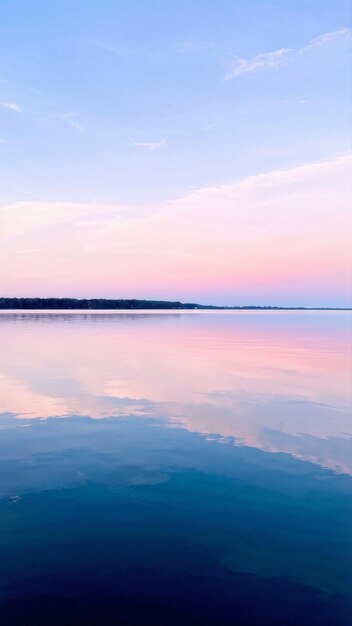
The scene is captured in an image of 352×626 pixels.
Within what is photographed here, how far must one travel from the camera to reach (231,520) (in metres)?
6.79

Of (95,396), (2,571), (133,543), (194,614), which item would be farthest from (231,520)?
(95,396)

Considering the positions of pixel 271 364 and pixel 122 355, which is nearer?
pixel 271 364

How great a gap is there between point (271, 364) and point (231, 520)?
Result: 1645 cm

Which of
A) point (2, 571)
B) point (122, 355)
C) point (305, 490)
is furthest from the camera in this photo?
point (122, 355)

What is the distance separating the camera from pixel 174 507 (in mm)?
7137

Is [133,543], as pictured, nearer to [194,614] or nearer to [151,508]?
[151,508]

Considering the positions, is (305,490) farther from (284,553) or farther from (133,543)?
(133,543)

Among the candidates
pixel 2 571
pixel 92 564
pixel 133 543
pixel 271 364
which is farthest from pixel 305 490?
pixel 271 364

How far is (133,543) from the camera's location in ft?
20.1

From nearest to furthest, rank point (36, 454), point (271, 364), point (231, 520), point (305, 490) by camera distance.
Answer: point (231, 520) → point (305, 490) → point (36, 454) → point (271, 364)

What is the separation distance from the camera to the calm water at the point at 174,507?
5.04 meters

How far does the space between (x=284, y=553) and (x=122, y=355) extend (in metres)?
20.0

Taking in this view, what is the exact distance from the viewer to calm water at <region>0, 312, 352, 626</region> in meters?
5.04

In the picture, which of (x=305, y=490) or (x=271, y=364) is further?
(x=271, y=364)
